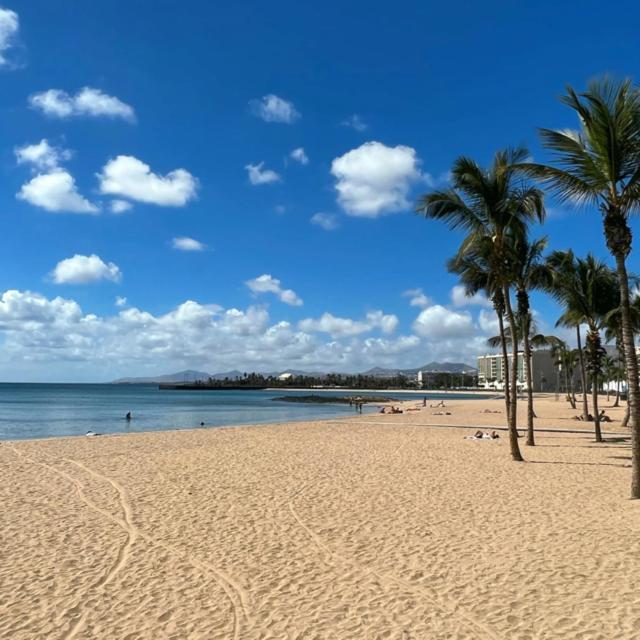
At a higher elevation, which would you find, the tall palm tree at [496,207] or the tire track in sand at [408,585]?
the tall palm tree at [496,207]

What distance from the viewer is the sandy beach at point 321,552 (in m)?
4.27

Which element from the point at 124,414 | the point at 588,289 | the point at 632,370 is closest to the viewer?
the point at 632,370

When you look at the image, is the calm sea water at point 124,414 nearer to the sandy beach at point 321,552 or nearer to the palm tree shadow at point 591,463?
the sandy beach at point 321,552

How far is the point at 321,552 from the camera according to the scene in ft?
19.8

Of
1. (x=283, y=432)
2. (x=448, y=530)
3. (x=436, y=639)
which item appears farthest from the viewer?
(x=283, y=432)

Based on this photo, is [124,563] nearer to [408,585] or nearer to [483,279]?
[408,585]

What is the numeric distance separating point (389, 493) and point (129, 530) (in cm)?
434

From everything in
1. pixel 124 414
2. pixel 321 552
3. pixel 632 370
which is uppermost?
pixel 632 370

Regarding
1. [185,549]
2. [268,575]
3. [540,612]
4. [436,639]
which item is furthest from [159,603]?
[540,612]

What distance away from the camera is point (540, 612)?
173 inches

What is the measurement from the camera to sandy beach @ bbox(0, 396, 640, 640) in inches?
168

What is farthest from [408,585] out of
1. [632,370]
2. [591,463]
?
[591,463]

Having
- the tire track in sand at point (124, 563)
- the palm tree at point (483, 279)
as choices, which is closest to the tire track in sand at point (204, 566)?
the tire track in sand at point (124, 563)

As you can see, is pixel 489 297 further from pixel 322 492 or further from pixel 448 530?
pixel 448 530
